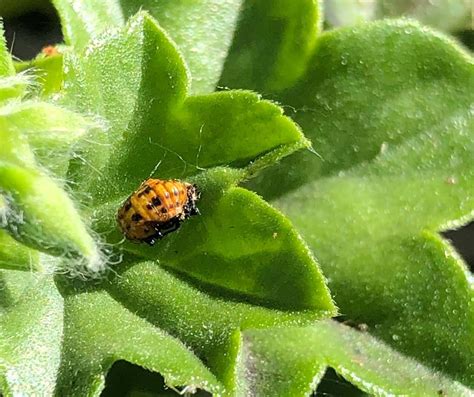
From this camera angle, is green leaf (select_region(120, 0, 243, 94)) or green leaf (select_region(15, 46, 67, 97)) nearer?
green leaf (select_region(15, 46, 67, 97))

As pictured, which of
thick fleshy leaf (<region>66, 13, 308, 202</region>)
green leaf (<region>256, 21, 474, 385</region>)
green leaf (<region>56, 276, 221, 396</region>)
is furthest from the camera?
green leaf (<region>256, 21, 474, 385</region>)

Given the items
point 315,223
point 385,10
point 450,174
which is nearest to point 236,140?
point 315,223

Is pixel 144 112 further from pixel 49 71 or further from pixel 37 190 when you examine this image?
pixel 37 190

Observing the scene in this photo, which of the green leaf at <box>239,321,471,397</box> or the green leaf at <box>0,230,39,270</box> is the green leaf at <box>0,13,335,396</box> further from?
the green leaf at <box>239,321,471,397</box>

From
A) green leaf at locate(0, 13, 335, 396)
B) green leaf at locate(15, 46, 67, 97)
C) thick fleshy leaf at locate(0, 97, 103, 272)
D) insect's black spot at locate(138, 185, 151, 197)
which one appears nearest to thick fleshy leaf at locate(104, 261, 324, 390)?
green leaf at locate(0, 13, 335, 396)

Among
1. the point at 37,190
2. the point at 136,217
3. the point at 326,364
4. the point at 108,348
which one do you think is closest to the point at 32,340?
the point at 108,348

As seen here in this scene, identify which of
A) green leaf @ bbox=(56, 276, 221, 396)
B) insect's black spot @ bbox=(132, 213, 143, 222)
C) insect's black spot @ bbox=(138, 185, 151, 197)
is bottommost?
green leaf @ bbox=(56, 276, 221, 396)
